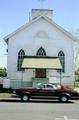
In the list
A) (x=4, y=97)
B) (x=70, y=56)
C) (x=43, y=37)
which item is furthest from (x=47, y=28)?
(x=4, y=97)

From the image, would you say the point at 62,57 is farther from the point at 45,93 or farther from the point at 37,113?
the point at 37,113

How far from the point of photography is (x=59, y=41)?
4306 cm

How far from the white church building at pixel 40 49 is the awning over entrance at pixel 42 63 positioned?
1.18 meters

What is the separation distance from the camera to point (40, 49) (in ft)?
141

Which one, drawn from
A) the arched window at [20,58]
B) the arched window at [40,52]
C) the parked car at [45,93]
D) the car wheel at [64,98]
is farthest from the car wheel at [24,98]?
the arched window at [40,52]

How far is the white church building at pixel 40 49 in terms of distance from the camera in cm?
4266

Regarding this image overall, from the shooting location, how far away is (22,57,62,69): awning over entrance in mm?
40156

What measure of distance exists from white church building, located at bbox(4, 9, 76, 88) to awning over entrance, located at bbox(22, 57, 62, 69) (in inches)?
46.5

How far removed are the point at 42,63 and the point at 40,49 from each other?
256cm

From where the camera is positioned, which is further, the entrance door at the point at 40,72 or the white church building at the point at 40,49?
the entrance door at the point at 40,72

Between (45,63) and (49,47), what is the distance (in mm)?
2715

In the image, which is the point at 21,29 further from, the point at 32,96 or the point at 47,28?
the point at 32,96

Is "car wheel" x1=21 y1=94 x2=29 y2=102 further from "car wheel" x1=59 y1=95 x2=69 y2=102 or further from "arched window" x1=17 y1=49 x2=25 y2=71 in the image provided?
"arched window" x1=17 y1=49 x2=25 y2=71

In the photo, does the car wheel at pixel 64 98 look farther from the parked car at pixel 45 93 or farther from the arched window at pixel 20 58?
the arched window at pixel 20 58
